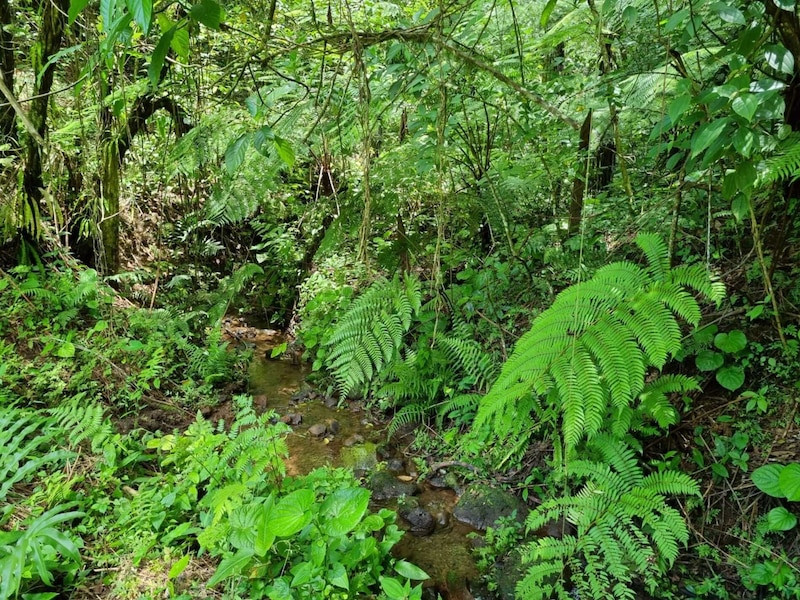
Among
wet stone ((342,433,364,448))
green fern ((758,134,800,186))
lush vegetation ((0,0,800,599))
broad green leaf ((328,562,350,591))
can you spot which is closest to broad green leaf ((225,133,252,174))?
lush vegetation ((0,0,800,599))

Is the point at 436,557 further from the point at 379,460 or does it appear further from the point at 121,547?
the point at 121,547

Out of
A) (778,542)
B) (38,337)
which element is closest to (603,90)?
(778,542)

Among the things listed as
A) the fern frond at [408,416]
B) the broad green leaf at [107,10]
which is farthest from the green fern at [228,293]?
the broad green leaf at [107,10]

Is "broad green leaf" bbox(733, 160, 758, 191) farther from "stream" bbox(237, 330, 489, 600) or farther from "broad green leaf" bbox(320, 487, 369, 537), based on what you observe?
"stream" bbox(237, 330, 489, 600)

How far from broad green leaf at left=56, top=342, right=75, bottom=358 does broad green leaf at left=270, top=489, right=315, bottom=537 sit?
6.93 feet

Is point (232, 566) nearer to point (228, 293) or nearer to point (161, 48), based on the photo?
point (161, 48)

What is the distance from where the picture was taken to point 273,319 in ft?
15.9

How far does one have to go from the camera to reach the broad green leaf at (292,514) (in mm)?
1702

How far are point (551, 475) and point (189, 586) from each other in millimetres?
1749

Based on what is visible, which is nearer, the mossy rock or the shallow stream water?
the shallow stream water

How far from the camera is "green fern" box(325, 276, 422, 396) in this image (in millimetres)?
3086

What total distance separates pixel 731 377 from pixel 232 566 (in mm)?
2253

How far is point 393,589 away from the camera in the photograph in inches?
67.9

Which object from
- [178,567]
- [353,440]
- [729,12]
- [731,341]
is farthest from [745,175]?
[353,440]
